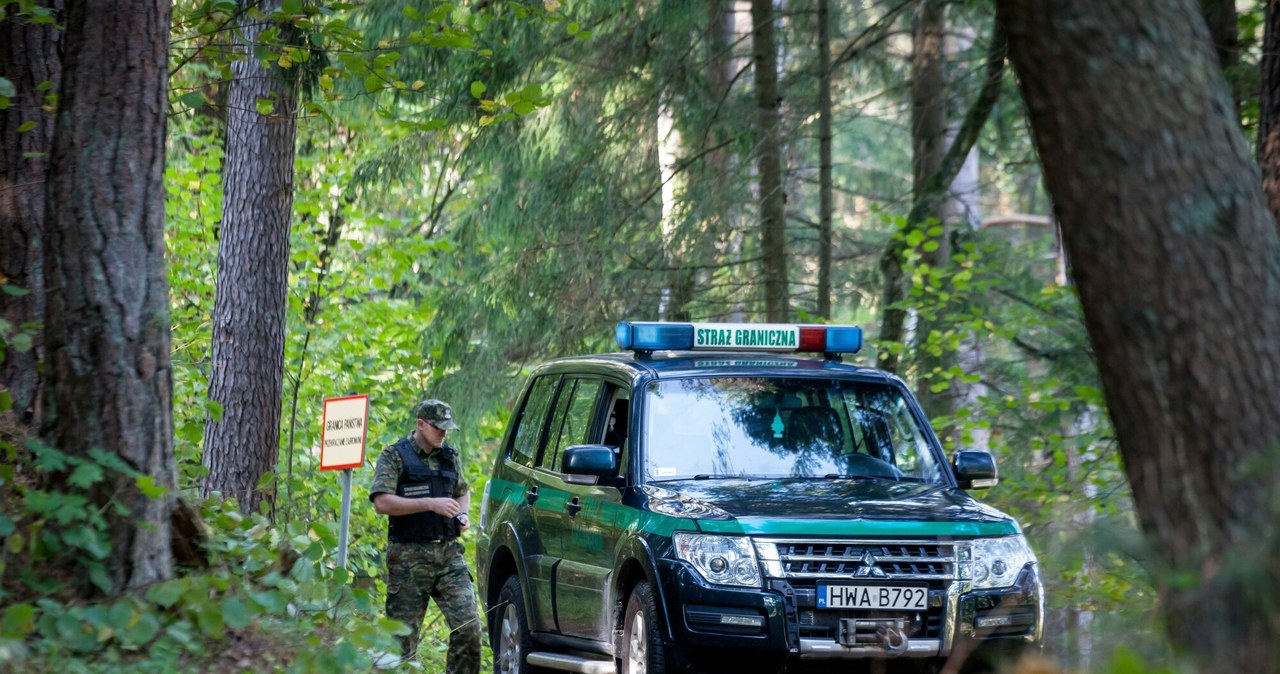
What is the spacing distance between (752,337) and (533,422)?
1.75 meters

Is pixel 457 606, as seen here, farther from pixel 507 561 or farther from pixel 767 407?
pixel 767 407

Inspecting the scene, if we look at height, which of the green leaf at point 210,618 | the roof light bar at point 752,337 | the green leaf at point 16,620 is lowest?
the green leaf at point 210,618

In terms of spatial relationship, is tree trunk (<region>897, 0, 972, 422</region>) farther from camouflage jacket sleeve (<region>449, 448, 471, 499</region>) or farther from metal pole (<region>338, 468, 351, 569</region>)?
camouflage jacket sleeve (<region>449, 448, 471, 499</region>)

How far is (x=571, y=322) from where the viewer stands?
14914 mm

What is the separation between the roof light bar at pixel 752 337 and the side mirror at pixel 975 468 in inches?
42.1

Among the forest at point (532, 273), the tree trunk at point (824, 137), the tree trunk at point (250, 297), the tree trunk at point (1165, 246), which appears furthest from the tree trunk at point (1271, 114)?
the tree trunk at point (824, 137)

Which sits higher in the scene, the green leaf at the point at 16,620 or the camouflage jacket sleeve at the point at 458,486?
the camouflage jacket sleeve at the point at 458,486

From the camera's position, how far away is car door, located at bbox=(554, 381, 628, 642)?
7.66m

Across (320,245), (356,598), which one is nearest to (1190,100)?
(356,598)

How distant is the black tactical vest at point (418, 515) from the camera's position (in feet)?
31.7

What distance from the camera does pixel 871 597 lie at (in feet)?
21.5

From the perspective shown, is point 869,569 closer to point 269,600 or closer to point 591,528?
point 591,528

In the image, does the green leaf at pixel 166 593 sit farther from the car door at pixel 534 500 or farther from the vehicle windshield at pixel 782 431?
the car door at pixel 534 500

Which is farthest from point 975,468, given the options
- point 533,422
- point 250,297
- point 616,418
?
point 250,297
